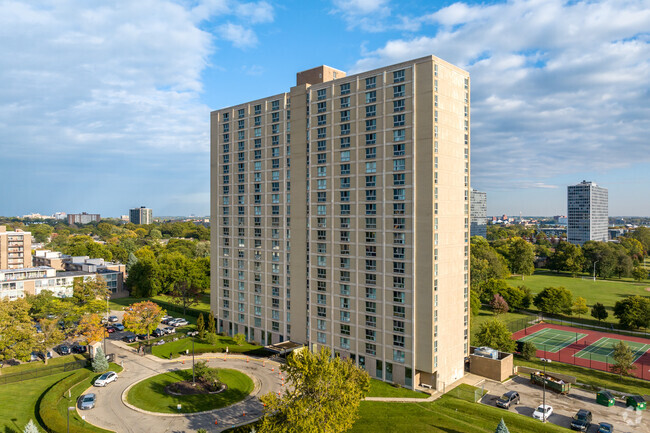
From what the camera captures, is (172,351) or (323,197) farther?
(172,351)

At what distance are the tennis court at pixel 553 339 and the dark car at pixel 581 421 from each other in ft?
102

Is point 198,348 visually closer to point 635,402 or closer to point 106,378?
point 106,378

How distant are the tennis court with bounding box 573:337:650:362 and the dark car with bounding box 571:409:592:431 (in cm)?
3153

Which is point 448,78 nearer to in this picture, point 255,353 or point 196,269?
point 255,353

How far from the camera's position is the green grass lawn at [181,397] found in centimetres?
5359

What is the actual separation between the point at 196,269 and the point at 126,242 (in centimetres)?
8768

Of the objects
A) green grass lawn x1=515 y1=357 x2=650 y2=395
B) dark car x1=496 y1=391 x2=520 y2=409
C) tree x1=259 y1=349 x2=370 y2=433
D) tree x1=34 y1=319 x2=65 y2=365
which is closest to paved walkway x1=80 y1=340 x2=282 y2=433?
tree x1=34 y1=319 x2=65 y2=365

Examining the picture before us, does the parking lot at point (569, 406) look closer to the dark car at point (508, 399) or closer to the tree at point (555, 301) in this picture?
the dark car at point (508, 399)

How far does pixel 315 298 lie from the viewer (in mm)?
70250

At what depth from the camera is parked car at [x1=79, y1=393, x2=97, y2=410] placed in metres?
52.6

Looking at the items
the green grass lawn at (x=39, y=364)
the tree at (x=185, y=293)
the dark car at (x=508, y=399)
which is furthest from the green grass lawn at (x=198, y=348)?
the dark car at (x=508, y=399)

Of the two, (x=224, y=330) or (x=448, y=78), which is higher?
(x=448, y=78)

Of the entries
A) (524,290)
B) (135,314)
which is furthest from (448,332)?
(524,290)

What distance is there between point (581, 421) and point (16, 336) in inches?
3196
